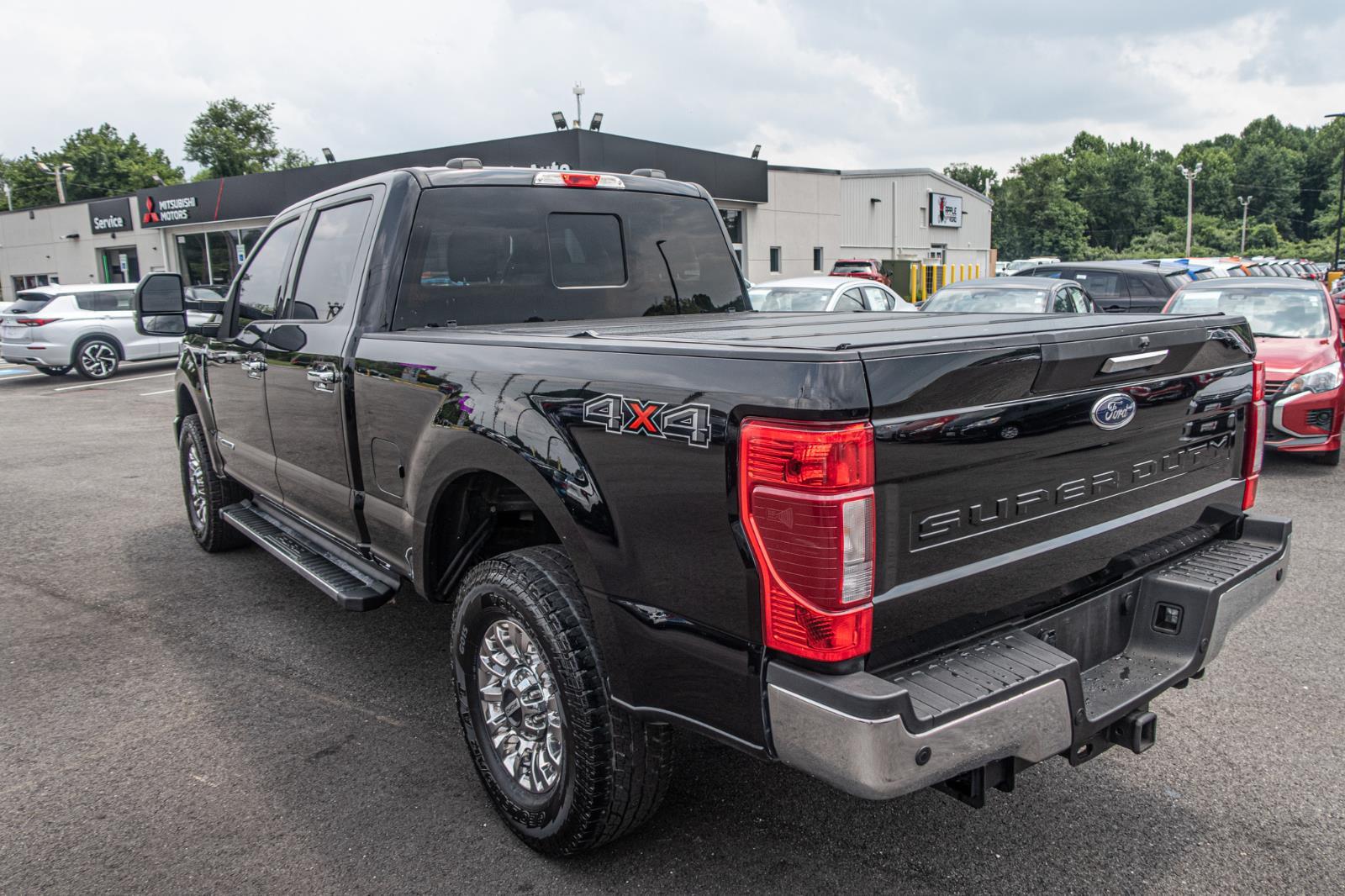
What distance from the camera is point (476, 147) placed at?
84.1 ft

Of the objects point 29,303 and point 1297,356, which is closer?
point 1297,356

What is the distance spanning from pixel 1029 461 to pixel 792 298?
986 centimetres

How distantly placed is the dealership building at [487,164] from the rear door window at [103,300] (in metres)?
7.67

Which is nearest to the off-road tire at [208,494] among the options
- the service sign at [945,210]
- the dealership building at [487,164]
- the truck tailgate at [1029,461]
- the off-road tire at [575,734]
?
the off-road tire at [575,734]

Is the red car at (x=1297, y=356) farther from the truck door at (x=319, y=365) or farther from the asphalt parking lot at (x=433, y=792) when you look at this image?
the truck door at (x=319, y=365)

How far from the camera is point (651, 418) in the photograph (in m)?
2.21

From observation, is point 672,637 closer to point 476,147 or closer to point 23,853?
point 23,853

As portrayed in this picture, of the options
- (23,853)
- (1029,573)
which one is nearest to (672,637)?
(1029,573)

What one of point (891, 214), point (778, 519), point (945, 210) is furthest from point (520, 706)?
point (945, 210)

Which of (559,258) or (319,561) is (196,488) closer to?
(319,561)

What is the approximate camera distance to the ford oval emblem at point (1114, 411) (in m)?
2.40

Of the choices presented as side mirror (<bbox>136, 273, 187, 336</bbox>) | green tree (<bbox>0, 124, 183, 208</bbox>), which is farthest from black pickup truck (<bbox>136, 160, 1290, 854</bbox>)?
green tree (<bbox>0, 124, 183, 208</bbox>)

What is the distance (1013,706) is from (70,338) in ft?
64.8

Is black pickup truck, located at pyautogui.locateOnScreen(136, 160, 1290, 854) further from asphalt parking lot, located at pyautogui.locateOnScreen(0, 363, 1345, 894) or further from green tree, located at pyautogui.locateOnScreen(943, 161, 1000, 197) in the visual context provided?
green tree, located at pyautogui.locateOnScreen(943, 161, 1000, 197)
